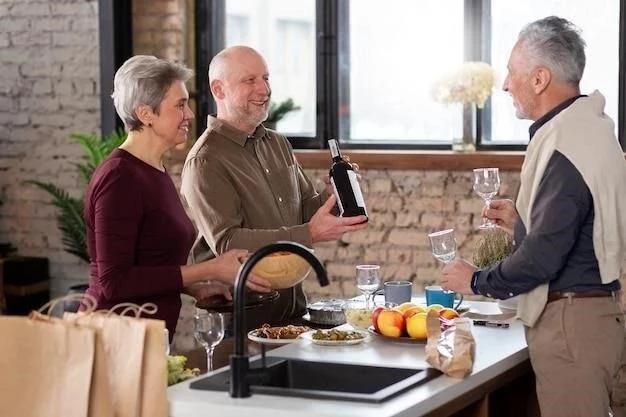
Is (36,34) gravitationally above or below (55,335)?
above

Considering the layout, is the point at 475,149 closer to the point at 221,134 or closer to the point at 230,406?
the point at 221,134

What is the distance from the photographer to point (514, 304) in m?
4.24

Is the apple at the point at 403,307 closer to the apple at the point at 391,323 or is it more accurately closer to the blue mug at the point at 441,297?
the apple at the point at 391,323

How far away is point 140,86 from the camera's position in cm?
407

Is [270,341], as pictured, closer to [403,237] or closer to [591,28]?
[403,237]

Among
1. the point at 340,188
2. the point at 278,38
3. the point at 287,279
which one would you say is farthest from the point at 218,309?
the point at 278,38

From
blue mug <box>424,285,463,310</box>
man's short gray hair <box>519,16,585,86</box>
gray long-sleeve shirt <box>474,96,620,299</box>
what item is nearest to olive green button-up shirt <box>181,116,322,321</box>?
blue mug <box>424,285,463,310</box>

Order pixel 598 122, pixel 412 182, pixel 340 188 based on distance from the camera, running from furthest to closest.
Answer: pixel 412 182
pixel 340 188
pixel 598 122

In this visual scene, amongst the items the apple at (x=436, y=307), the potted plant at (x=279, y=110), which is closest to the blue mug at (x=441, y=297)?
the apple at (x=436, y=307)

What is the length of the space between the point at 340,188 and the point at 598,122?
952 millimetres

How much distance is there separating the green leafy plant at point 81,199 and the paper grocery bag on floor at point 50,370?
3.97 metres

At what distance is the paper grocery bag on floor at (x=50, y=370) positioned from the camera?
286 centimetres

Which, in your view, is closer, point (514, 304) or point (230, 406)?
point (230, 406)

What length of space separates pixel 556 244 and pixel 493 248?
2.87ft
